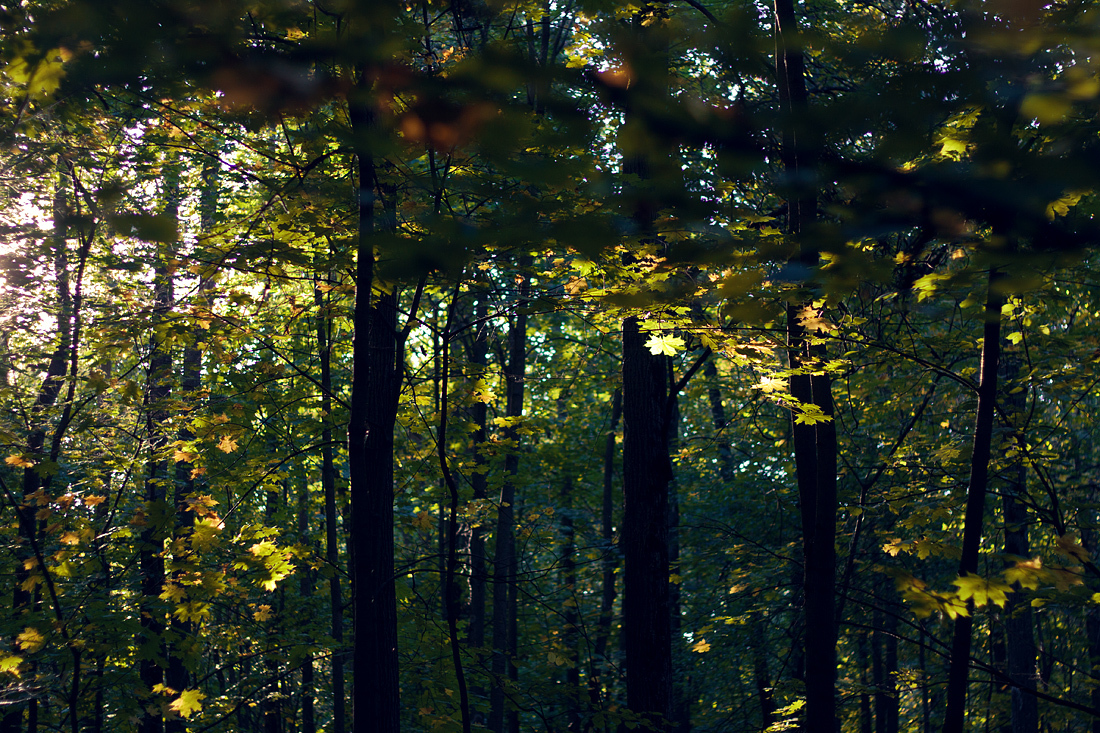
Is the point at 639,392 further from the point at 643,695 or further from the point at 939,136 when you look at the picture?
the point at 939,136

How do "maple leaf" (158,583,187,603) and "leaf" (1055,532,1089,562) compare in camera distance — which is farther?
"maple leaf" (158,583,187,603)

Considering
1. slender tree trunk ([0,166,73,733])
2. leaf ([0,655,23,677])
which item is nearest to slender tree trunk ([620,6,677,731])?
leaf ([0,655,23,677])

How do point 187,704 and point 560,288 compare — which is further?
point 560,288

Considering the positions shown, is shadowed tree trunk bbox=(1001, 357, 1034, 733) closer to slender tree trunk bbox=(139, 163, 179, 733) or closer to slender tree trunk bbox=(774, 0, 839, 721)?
slender tree trunk bbox=(774, 0, 839, 721)

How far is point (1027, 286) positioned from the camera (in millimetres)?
1688

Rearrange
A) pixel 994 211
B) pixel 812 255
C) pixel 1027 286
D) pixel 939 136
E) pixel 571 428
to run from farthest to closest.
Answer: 1. pixel 571 428
2. pixel 939 136
3. pixel 812 255
4. pixel 1027 286
5. pixel 994 211

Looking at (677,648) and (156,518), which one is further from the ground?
(156,518)

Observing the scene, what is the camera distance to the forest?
1.60 meters

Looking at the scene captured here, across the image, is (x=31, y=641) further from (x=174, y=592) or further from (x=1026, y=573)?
(x=1026, y=573)

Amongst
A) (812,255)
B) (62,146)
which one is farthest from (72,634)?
(812,255)

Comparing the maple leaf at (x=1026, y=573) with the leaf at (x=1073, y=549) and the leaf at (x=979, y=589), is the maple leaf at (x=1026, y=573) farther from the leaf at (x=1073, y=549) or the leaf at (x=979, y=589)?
the leaf at (x=1073, y=549)

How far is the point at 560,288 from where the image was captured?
6.70m

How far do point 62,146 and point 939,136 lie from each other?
21.4 feet

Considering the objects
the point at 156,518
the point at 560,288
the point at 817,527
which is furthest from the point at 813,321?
the point at 156,518
